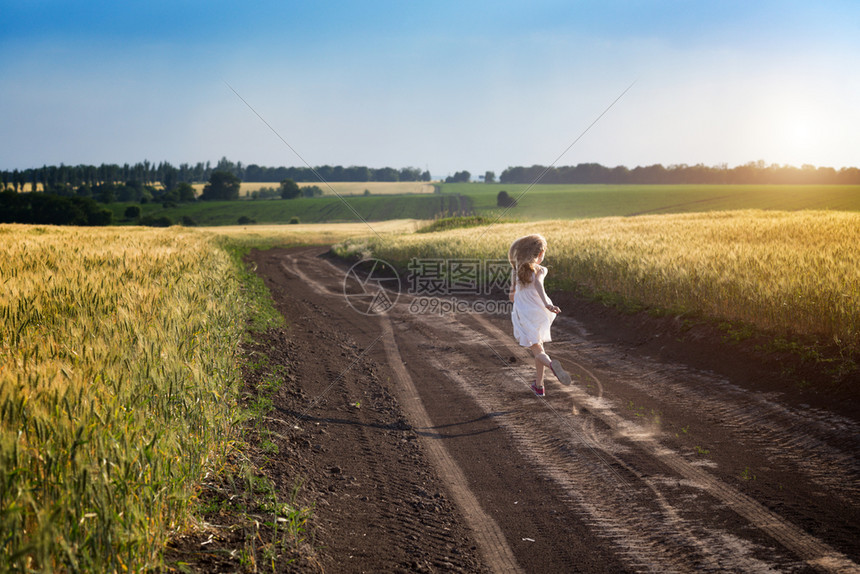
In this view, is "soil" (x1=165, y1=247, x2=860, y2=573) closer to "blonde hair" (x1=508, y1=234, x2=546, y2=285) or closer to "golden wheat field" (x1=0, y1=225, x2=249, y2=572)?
"golden wheat field" (x1=0, y1=225, x2=249, y2=572)

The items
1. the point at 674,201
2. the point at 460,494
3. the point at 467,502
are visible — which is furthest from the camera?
the point at 674,201

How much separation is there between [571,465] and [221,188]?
142 meters

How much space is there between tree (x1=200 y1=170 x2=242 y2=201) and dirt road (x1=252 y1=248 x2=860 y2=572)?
447 ft

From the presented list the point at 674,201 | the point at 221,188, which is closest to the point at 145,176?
the point at 221,188

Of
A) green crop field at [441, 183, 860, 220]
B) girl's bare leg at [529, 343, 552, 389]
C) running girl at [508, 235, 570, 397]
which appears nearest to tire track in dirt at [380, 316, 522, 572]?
girl's bare leg at [529, 343, 552, 389]

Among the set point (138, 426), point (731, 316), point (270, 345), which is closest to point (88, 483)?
point (138, 426)

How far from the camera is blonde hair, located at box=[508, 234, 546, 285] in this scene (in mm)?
7324

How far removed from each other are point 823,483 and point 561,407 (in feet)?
8.97

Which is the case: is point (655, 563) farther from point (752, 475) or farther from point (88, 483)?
point (88, 483)

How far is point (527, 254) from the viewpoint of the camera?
288 inches

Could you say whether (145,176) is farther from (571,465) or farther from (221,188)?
(571,465)

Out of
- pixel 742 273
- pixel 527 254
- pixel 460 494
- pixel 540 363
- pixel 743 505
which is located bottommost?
pixel 460 494

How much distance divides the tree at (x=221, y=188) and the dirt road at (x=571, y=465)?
447 ft

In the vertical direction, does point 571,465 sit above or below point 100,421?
below
